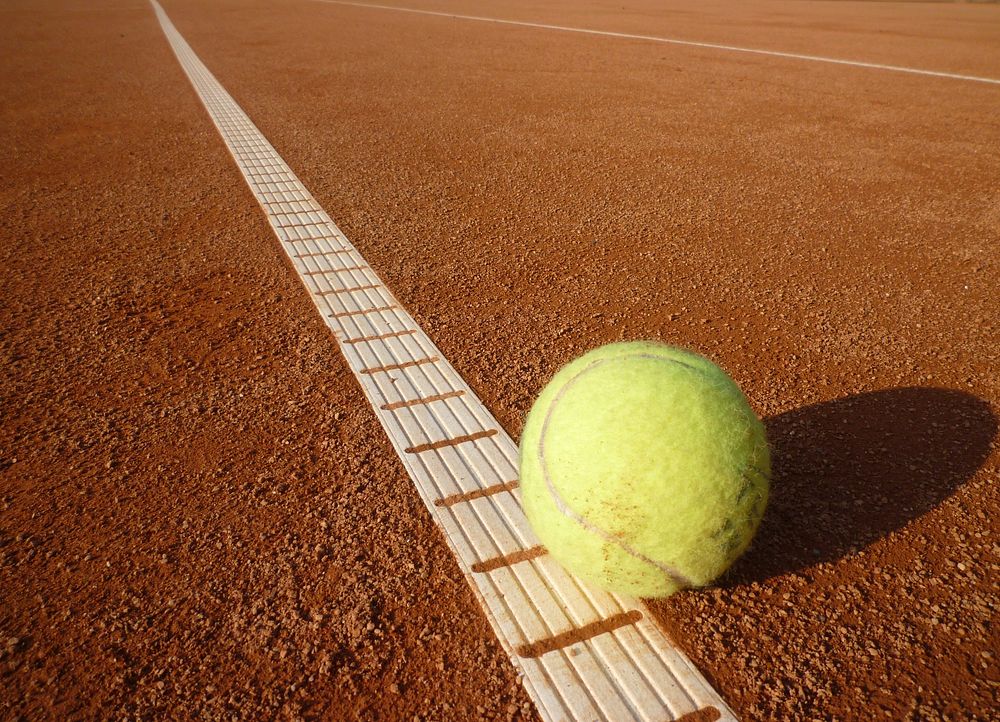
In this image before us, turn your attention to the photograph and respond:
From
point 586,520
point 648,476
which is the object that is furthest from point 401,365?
point 648,476

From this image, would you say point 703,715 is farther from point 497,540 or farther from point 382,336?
point 382,336

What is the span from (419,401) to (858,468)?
2.19 meters

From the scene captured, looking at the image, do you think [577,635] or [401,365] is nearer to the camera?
[577,635]

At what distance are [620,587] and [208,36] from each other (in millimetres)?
21869

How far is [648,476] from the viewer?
2102 millimetres

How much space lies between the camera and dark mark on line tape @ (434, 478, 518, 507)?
285 cm

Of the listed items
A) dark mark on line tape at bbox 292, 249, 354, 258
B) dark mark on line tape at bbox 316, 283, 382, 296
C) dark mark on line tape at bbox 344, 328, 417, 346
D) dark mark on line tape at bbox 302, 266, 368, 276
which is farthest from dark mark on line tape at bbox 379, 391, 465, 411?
dark mark on line tape at bbox 292, 249, 354, 258

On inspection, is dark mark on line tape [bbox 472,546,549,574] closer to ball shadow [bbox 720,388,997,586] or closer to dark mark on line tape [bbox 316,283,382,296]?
ball shadow [bbox 720,388,997,586]

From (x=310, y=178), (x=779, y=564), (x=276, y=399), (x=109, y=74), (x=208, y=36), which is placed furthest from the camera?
(x=208, y=36)

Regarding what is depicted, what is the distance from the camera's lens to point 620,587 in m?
2.30

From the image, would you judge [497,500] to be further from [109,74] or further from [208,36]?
[208,36]

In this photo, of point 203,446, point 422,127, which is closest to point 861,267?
point 203,446

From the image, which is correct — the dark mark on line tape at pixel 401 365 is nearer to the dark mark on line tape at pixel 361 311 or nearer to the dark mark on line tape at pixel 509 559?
the dark mark on line tape at pixel 361 311

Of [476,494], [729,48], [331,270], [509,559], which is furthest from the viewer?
[729,48]
